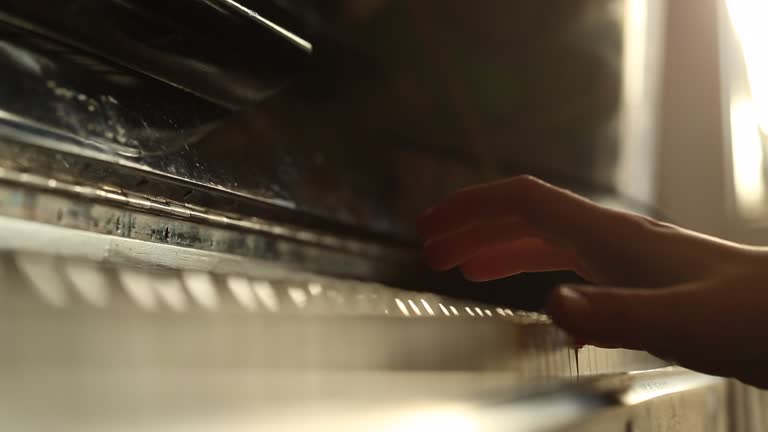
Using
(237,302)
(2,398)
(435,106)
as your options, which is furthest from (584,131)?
(2,398)

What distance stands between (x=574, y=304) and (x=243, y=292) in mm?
165

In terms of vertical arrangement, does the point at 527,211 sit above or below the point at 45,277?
above

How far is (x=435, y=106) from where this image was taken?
0.60 m

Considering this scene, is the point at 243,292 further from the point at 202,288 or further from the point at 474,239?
the point at 474,239

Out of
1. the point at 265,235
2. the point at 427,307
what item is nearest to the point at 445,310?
the point at 427,307

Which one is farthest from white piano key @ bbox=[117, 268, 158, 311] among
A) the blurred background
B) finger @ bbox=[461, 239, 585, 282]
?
finger @ bbox=[461, 239, 585, 282]

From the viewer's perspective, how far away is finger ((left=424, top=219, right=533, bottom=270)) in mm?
438

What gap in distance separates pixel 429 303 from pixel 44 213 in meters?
0.21

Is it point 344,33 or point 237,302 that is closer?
point 237,302

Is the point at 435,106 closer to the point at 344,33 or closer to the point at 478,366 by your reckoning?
the point at 344,33

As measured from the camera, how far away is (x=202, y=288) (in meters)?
0.30

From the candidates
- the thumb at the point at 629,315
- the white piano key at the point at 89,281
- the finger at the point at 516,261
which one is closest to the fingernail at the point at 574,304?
the thumb at the point at 629,315

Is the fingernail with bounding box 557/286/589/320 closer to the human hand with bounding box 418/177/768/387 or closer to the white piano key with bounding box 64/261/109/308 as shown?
the human hand with bounding box 418/177/768/387

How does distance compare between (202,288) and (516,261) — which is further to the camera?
(516,261)
